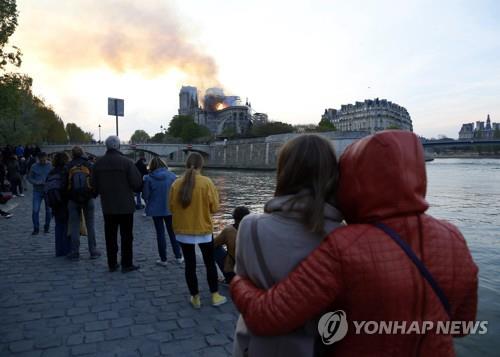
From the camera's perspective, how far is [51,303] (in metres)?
Answer: 4.41

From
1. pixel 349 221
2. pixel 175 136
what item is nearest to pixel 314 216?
pixel 349 221

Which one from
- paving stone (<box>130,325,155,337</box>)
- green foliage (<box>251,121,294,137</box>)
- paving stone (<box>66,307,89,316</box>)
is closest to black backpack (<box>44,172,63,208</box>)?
paving stone (<box>66,307,89,316</box>)

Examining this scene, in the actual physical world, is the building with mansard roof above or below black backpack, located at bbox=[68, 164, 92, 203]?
above

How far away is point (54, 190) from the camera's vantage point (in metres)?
6.16

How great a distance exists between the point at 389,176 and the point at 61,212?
6249mm

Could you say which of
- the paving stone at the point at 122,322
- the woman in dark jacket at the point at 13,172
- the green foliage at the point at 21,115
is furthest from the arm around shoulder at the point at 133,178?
the green foliage at the point at 21,115

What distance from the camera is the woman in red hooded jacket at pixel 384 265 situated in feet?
4.46

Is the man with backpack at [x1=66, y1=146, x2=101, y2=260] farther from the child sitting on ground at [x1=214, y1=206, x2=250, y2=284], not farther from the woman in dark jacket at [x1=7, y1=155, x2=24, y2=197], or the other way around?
the woman in dark jacket at [x1=7, y1=155, x2=24, y2=197]

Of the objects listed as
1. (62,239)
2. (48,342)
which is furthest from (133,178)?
(48,342)

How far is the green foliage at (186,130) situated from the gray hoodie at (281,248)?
96.6 meters

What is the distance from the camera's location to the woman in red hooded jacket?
1.36 m

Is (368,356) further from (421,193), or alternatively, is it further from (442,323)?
(421,193)

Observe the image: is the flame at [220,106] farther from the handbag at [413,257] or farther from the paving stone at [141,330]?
the handbag at [413,257]

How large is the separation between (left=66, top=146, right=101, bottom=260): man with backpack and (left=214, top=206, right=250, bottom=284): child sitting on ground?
7.53 feet
